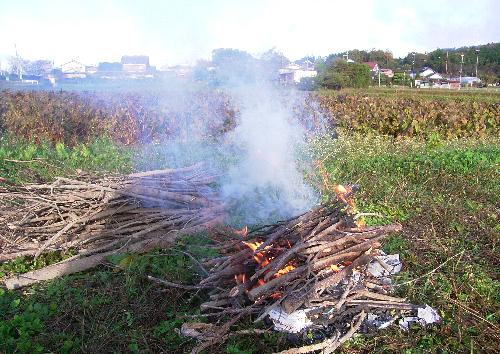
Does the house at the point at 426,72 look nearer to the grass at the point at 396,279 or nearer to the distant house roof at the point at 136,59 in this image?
the grass at the point at 396,279

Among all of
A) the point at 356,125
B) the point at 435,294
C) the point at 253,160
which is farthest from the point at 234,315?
the point at 356,125

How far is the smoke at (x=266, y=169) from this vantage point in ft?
20.8

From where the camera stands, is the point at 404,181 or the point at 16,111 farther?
the point at 16,111

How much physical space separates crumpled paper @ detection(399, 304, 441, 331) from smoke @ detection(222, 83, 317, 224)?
247cm

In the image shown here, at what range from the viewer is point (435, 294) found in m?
4.36

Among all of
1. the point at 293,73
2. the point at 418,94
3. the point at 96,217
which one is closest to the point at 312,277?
the point at 96,217

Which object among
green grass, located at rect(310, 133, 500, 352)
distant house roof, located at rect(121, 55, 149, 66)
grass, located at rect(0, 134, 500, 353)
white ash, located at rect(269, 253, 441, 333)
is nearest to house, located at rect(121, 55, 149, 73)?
distant house roof, located at rect(121, 55, 149, 66)

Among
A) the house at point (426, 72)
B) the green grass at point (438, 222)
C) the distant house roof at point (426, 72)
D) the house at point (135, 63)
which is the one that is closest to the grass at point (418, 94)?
the green grass at point (438, 222)

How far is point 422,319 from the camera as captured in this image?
12.9 ft

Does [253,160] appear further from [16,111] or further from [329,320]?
[16,111]

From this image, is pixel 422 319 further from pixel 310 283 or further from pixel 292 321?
pixel 292 321

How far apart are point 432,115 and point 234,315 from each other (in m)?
12.3

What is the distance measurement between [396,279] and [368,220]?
1.81 meters

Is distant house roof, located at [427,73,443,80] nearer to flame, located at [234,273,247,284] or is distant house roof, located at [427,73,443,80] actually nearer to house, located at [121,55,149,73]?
house, located at [121,55,149,73]
